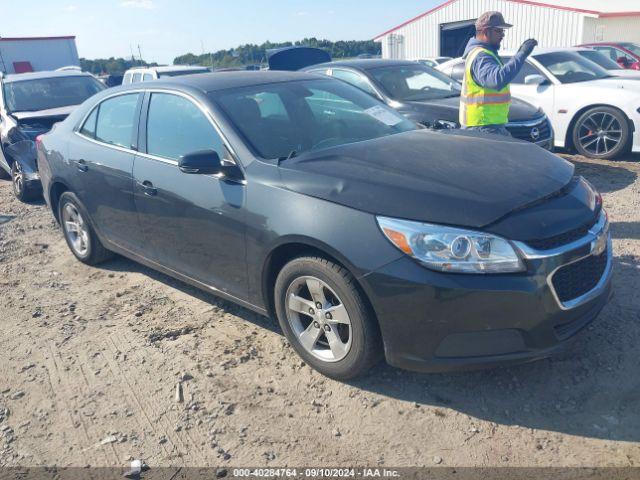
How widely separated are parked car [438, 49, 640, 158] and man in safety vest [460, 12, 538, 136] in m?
3.23

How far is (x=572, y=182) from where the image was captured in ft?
10.7

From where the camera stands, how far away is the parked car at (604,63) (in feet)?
29.1

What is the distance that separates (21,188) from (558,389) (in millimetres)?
7122

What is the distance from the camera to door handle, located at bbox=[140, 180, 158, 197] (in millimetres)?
3929

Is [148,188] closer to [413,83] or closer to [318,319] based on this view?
[318,319]

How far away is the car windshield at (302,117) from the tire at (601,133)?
15.7ft

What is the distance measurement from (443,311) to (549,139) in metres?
5.51

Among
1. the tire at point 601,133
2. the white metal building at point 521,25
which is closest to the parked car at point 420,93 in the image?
the tire at point 601,133

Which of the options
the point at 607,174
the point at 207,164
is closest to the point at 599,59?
the point at 607,174

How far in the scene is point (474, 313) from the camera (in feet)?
8.73

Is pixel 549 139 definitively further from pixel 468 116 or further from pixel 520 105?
pixel 468 116

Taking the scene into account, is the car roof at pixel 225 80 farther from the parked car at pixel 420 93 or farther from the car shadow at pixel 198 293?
the parked car at pixel 420 93

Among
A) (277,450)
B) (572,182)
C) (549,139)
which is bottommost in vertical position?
(277,450)

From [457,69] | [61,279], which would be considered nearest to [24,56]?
[457,69]
